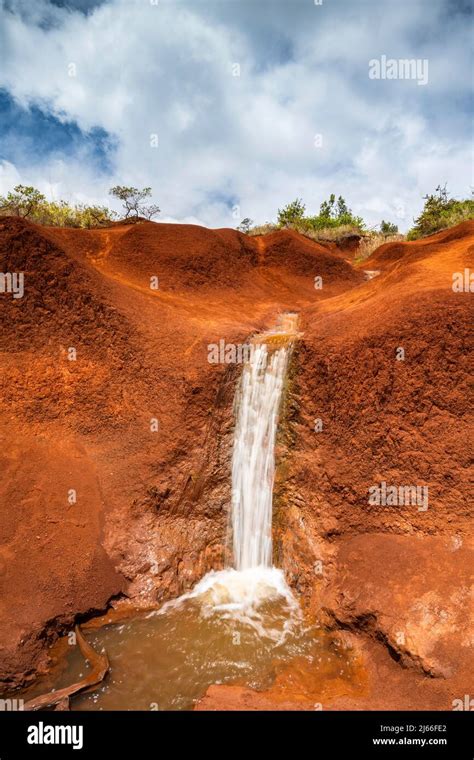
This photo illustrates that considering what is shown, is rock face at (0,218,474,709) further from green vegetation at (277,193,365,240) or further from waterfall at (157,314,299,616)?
green vegetation at (277,193,365,240)

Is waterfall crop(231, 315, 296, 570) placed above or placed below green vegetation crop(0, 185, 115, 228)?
below

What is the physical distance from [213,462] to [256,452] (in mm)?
871

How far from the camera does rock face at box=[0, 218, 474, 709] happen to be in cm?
513

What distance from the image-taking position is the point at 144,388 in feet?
26.8

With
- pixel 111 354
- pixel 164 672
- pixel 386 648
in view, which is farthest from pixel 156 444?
pixel 386 648

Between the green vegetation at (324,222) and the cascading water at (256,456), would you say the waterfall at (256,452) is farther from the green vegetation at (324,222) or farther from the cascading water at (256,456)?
the green vegetation at (324,222)

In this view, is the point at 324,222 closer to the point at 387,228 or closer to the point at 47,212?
the point at 387,228

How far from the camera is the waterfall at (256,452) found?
6926 mm

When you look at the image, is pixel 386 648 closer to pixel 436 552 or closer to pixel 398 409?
pixel 436 552

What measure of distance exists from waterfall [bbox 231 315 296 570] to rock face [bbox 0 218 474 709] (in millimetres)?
218

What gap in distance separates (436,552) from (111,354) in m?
7.16

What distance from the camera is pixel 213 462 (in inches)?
291

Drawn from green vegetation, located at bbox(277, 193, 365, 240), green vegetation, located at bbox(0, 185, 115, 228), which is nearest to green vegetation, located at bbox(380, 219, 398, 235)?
green vegetation, located at bbox(277, 193, 365, 240)

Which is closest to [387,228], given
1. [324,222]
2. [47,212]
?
[324,222]
